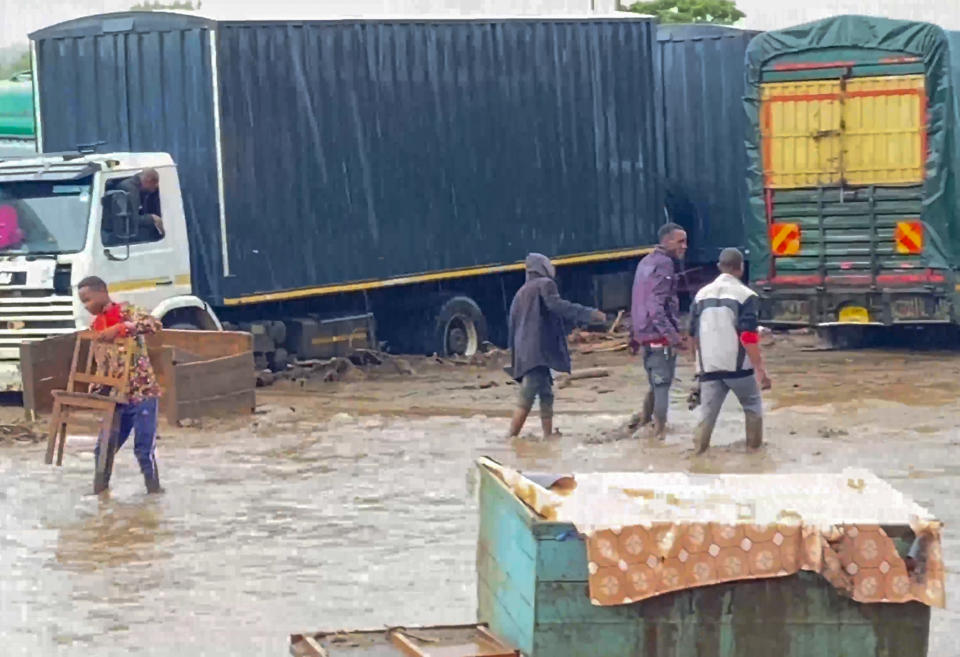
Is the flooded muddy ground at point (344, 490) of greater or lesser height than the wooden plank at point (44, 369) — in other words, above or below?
below

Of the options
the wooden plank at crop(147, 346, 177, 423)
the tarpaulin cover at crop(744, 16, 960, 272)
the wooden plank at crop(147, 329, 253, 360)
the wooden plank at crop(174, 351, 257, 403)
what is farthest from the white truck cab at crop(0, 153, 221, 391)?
the tarpaulin cover at crop(744, 16, 960, 272)

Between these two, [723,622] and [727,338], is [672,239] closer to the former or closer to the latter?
[727,338]

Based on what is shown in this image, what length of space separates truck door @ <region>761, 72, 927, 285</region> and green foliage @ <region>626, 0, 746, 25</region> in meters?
22.0

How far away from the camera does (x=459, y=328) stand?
2106 cm

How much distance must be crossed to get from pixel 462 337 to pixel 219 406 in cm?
553

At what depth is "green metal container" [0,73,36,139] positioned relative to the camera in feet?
91.9

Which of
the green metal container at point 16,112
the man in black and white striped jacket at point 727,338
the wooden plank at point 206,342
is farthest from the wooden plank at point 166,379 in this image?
the green metal container at point 16,112

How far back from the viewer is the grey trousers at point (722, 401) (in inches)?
514

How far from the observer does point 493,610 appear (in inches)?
280

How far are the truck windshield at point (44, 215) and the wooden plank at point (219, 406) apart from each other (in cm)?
210

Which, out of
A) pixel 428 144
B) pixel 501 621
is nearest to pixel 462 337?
pixel 428 144

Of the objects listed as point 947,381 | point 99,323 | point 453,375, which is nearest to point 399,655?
point 99,323

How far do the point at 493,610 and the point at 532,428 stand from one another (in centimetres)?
837

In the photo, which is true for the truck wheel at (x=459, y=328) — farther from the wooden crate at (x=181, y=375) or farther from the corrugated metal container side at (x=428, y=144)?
the wooden crate at (x=181, y=375)
